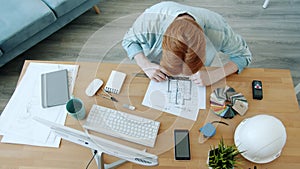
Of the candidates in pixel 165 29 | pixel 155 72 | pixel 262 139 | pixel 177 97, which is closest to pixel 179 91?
pixel 177 97

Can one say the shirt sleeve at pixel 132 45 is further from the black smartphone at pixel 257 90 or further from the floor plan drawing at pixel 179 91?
the black smartphone at pixel 257 90

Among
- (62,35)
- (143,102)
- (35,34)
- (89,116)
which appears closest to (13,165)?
(89,116)

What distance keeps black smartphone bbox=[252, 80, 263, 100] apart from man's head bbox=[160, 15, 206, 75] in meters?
0.34

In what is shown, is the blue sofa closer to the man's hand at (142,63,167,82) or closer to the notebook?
the notebook

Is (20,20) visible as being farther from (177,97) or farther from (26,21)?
(177,97)

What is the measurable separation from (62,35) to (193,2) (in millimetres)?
1114

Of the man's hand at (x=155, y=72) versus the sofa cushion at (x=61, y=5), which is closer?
the man's hand at (x=155, y=72)

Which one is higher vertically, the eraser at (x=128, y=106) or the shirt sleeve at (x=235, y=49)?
the shirt sleeve at (x=235, y=49)

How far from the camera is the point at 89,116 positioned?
118 cm

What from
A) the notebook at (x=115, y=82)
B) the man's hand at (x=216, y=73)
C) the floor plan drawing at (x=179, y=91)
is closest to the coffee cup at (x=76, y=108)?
the notebook at (x=115, y=82)

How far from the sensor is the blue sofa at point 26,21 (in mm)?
1774

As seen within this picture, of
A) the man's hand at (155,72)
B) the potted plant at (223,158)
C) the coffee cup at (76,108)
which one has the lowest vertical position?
the potted plant at (223,158)

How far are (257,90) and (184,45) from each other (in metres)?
0.48

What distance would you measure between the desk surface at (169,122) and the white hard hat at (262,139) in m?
0.06
